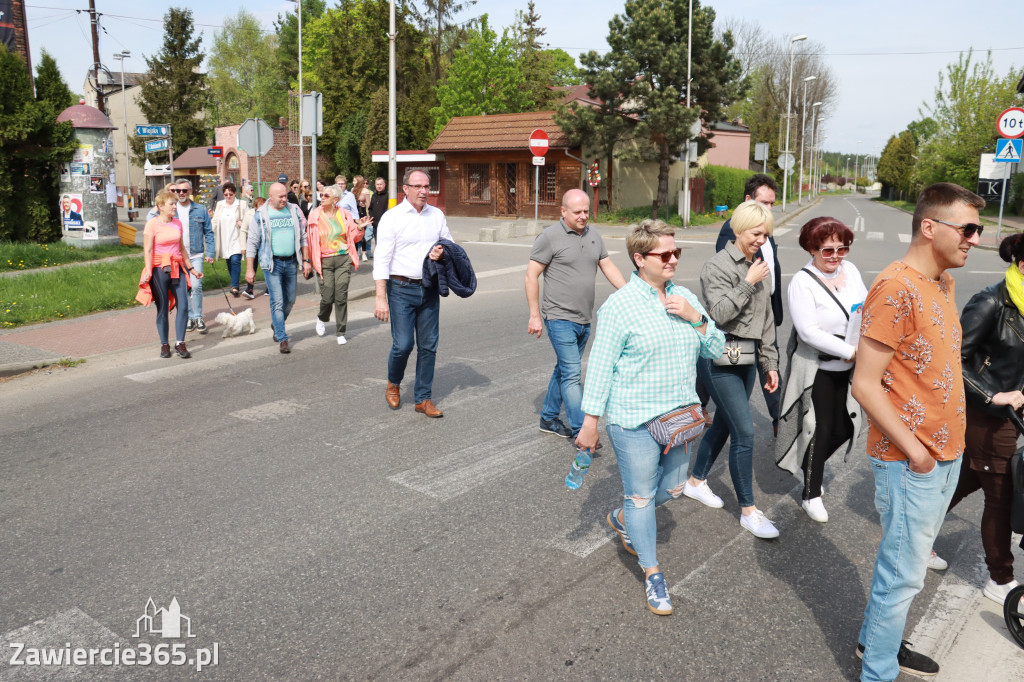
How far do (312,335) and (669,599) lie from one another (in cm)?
754

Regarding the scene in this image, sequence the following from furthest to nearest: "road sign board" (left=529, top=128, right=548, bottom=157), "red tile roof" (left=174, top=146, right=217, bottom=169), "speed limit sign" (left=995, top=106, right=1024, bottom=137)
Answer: "red tile roof" (left=174, top=146, right=217, bottom=169) < "road sign board" (left=529, top=128, right=548, bottom=157) < "speed limit sign" (left=995, top=106, right=1024, bottom=137)

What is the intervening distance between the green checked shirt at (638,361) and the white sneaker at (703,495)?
1.43 metres

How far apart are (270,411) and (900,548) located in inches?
203

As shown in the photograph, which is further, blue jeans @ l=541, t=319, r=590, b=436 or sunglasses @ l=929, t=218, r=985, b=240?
blue jeans @ l=541, t=319, r=590, b=436

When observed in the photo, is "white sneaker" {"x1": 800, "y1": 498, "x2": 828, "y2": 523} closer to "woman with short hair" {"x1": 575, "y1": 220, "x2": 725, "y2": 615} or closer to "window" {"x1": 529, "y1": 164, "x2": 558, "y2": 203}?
"woman with short hair" {"x1": 575, "y1": 220, "x2": 725, "y2": 615}

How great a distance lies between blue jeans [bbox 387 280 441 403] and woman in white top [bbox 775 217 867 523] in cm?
309

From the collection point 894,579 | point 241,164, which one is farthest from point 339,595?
point 241,164

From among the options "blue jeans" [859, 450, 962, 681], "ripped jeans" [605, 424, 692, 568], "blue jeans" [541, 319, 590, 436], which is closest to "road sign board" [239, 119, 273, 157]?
"blue jeans" [541, 319, 590, 436]

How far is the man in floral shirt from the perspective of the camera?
105 inches

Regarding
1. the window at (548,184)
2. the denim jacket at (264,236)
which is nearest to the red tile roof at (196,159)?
the window at (548,184)

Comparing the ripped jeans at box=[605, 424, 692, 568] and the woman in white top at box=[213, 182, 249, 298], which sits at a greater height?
the woman in white top at box=[213, 182, 249, 298]

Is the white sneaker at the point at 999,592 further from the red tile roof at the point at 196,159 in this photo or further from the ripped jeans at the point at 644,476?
the red tile roof at the point at 196,159

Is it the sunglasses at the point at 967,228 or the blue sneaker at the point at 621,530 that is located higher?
the sunglasses at the point at 967,228

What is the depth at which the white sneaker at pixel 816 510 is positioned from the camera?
4508mm
